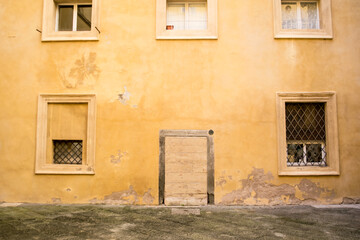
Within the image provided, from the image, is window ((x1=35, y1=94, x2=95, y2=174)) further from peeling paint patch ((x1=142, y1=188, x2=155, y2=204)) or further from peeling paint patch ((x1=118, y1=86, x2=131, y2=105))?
peeling paint patch ((x1=142, y1=188, x2=155, y2=204))

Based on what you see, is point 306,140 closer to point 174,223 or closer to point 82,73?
point 174,223

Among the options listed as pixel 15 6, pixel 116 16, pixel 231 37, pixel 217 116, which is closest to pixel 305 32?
pixel 231 37

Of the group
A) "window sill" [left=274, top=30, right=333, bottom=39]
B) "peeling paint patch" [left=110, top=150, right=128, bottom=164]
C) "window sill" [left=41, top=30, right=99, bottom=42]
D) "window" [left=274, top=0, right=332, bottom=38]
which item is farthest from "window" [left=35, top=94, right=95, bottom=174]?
"window" [left=274, top=0, right=332, bottom=38]

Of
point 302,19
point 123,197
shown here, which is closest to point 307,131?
point 302,19

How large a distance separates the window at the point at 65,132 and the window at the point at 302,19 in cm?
504

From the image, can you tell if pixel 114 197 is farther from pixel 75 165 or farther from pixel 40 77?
pixel 40 77

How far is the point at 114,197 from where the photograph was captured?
641cm

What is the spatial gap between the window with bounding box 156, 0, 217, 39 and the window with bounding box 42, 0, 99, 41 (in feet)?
5.43

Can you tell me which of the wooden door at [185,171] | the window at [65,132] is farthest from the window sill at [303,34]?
the window at [65,132]

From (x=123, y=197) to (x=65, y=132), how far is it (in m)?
2.16

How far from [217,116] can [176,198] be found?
2172 millimetres

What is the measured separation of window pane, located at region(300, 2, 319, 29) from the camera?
6.96 meters

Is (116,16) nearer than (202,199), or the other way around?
(202,199)

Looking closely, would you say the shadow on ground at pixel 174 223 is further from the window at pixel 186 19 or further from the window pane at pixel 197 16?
the window pane at pixel 197 16
